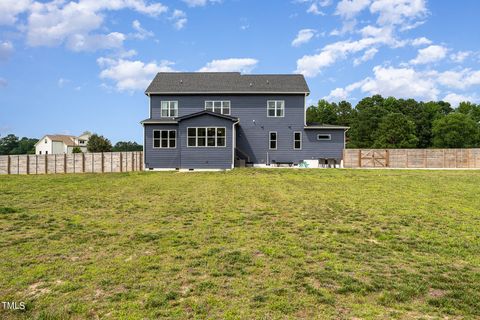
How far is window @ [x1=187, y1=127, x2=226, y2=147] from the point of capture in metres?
25.0

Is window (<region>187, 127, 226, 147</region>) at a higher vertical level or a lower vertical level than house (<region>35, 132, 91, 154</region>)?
lower

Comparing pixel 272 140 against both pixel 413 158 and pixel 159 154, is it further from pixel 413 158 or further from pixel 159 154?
pixel 413 158

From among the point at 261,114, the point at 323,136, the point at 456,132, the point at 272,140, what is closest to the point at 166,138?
the point at 261,114

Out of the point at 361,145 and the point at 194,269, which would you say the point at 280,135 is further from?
the point at 361,145

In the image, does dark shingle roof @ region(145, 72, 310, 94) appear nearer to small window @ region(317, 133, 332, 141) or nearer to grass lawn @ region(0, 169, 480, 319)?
small window @ region(317, 133, 332, 141)

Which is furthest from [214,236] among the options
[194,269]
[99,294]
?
[99,294]

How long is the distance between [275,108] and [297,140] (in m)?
3.38

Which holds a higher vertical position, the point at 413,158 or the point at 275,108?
the point at 275,108

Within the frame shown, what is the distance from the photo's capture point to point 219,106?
28859 mm

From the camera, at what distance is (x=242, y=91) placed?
28.5 m

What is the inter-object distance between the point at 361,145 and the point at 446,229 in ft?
185

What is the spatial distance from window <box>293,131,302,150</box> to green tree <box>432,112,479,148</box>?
38.8m

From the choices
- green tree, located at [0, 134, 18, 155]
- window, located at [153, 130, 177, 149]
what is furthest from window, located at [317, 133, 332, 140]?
green tree, located at [0, 134, 18, 155]

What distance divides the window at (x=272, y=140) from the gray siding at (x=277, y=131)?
262mm
